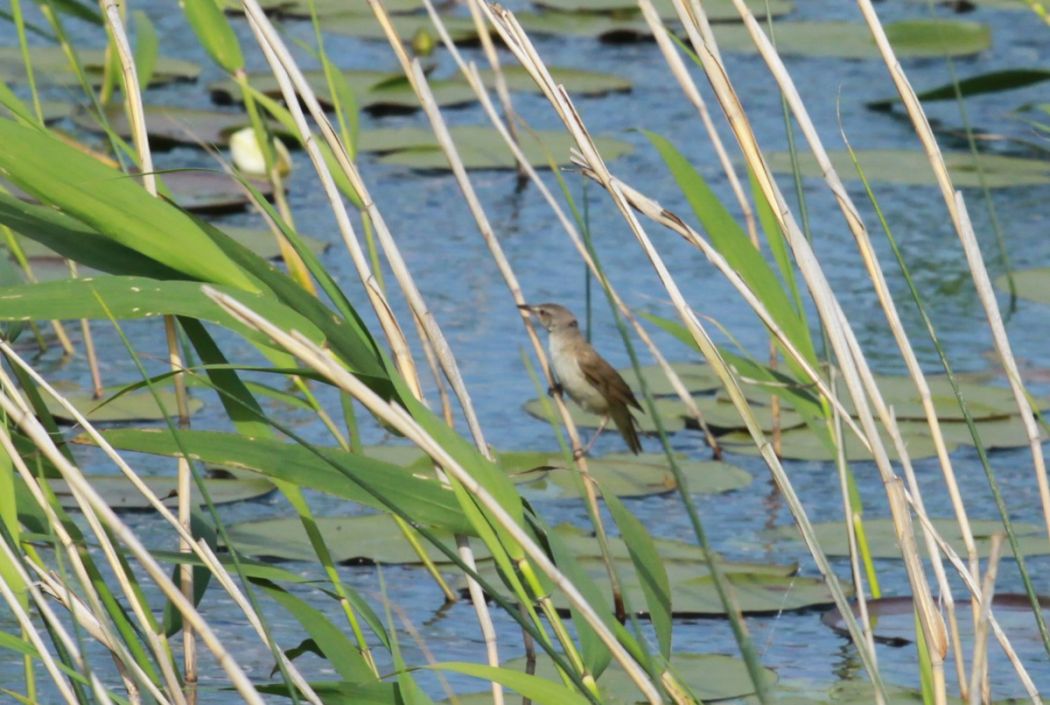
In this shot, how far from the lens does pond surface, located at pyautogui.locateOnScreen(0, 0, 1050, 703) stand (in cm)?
330

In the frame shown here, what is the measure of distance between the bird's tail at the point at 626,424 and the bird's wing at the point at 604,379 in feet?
0.08

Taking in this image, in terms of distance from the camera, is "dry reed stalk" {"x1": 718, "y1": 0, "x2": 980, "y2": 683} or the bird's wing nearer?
"dry reed stalk" {"x1": 718, "y1": 0, "x2": 980, "y2": 683}

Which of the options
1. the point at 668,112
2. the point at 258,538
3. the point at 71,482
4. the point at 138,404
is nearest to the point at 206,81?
the point at 668,112

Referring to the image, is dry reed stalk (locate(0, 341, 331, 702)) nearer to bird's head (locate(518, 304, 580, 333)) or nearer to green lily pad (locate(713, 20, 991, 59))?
bird's head (locate(518, 304, 580, 333))

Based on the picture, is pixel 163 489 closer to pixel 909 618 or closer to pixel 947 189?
pixel 909 618

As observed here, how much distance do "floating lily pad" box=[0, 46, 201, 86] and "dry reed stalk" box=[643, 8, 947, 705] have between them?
5230 mm

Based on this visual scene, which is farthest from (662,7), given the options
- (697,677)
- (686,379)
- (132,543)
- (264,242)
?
(132,543)

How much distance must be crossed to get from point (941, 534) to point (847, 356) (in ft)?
5.37

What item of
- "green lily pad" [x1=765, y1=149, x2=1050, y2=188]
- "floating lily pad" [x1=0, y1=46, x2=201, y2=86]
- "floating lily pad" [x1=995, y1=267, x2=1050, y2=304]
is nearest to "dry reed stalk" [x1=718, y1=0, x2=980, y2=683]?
"floating lily pad" [x1=995, y1=267, x2=1050, y2=304]

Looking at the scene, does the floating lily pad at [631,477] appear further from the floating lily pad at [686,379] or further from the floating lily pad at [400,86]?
the floating lily pad at [400,86]

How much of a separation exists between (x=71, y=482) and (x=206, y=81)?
6.06m

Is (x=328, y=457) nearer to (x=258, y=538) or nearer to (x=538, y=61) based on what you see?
(x=538, y=61)

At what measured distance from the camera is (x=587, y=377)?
165 inches

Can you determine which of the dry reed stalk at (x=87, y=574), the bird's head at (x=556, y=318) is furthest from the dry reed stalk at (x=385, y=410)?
the bird's head at (x=556, y=318)
